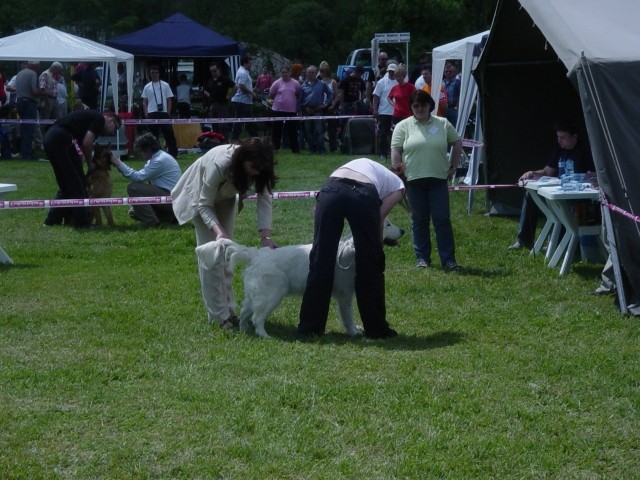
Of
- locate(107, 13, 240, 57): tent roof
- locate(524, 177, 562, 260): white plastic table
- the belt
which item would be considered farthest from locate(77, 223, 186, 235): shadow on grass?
locate(107, 13, 240, 57): tent roof

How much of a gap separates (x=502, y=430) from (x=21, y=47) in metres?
18.8

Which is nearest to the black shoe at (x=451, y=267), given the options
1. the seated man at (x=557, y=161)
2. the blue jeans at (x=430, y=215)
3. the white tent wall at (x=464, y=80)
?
the blue jeans at (x=430, y=215)

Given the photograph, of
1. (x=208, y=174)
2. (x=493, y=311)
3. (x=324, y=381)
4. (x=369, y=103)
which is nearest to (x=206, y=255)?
(x=208, y=174)

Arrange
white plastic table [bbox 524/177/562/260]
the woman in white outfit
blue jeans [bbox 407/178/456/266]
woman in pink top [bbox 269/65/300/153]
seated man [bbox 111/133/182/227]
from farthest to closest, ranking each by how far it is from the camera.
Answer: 1. woman in pink top [bbox 269/65/300/153]
2. seated man [bbox 111/133/182/227]
3. white plastic table [bbox 524/177/562/260]
4. blue jeans [bbox 407/178/456/266]
5. the woman in white outfit

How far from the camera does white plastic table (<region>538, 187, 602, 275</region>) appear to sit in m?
9.46

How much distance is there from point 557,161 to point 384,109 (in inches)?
402

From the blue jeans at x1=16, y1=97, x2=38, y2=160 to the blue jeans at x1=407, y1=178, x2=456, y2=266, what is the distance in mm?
13719

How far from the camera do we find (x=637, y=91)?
27.3 ft

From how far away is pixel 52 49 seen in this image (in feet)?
71.2

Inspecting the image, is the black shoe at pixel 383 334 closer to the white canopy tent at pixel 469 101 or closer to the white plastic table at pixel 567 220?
the white plastic table at pixel 567 220

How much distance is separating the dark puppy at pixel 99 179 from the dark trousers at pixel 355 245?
634cm

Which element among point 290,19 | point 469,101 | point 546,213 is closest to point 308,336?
point 546,213

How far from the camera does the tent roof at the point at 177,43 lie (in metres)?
26.4

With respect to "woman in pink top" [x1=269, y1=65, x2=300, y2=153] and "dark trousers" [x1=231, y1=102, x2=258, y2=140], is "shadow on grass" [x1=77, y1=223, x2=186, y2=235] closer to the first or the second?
"woman in pink top" [x1=269, y1=65, x2=300, y2=153]
